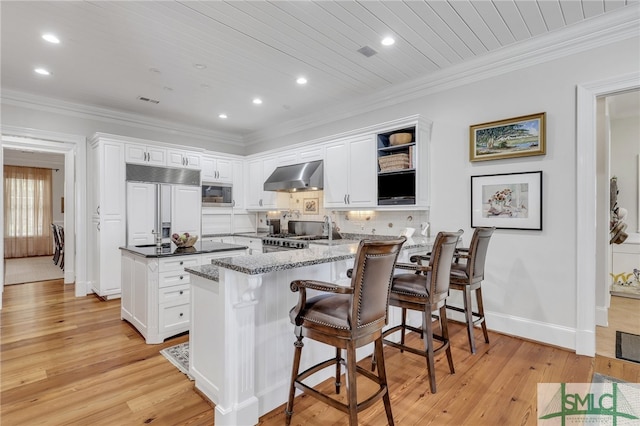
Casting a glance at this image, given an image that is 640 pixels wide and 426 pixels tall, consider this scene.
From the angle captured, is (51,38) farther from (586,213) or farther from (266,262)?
(586,213)

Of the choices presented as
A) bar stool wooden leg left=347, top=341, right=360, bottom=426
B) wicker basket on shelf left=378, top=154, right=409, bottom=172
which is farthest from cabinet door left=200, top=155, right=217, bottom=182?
bar stool wooden leg left=347, top=341, right=360, bottom=426

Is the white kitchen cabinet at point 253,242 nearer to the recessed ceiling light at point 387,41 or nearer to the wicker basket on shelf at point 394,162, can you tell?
the wicker basket on shelf at point 394,162

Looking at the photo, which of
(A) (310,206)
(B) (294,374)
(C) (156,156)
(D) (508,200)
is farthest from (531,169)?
(C) (156,156)

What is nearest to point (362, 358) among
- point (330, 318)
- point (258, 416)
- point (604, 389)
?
point (258, 416)

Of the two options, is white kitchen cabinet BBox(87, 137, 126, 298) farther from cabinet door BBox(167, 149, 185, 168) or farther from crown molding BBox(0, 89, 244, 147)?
cabinet door BBox(167, 149, 185, 168)

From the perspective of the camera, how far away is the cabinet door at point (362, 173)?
13.8 ft

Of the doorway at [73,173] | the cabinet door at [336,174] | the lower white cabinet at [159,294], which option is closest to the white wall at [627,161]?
the cabinet door at [336,174]

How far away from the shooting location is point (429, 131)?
12.8 feet

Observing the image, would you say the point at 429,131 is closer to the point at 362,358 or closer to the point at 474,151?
the point at 474,151

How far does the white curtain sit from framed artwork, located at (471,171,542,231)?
35.8 feet

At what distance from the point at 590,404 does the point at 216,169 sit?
5841 mm

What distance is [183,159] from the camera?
17.9ft

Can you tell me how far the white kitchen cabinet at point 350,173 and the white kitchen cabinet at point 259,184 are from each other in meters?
1.37

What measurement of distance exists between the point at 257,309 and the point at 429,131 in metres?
3.05
